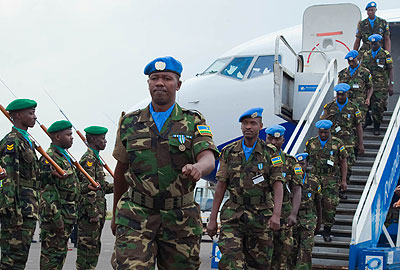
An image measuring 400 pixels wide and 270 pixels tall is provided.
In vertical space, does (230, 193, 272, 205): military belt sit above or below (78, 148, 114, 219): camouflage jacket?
below

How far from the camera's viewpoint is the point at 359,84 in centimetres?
1105

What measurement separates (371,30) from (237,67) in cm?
232

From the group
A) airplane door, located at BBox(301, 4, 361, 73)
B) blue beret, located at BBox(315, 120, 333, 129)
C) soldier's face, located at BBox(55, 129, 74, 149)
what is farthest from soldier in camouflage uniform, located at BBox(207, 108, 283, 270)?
airplane door, located at BBox(301, 4, 361, 73)

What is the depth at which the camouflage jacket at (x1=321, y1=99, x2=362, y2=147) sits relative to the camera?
1048cm

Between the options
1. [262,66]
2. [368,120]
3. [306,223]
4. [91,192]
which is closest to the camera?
[91,192]

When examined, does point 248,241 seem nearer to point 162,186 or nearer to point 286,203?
point 286,203

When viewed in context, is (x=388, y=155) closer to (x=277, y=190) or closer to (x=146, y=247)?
(x=277, y=190)

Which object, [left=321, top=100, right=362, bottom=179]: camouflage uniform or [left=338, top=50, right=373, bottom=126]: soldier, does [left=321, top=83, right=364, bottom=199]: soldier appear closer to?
[left=321, top=100, right=362, bottom=179]: camouflage uniform

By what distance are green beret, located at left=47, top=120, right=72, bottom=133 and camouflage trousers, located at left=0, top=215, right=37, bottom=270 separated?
54.6 inches

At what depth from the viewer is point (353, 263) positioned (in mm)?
8523

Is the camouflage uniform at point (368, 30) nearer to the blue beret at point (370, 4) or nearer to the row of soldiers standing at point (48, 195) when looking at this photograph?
the blue beret at point (370, 4)

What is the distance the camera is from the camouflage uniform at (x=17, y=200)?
256 inches

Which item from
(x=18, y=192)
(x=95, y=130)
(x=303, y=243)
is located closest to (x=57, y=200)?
(x=18, y=192)

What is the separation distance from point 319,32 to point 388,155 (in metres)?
3.48
